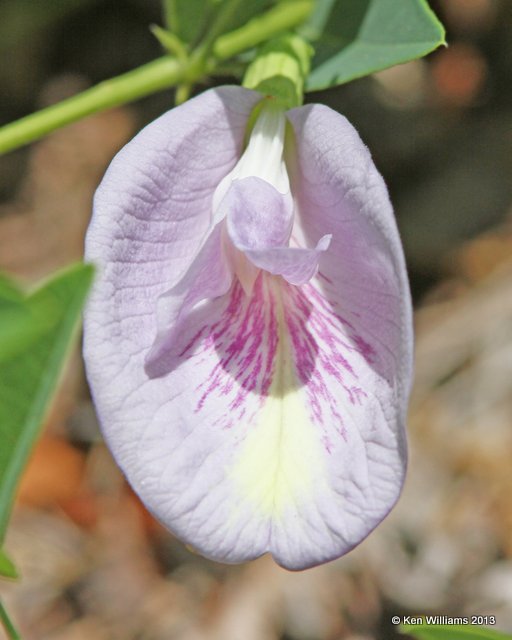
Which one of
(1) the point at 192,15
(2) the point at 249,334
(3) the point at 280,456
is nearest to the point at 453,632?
(3) the point at 280,456

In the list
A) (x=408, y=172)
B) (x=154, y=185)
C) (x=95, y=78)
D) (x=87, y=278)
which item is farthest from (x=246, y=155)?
(x=95, y=78)

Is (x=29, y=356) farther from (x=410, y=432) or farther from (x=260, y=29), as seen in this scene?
(x=410, y=432)

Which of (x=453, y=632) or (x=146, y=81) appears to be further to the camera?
(x=146, y=81)

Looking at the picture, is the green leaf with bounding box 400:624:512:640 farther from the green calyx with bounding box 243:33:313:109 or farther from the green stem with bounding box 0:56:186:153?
the green stem with bounding box 0:56:186:153

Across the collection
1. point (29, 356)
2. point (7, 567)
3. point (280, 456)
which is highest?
point (29, 356)

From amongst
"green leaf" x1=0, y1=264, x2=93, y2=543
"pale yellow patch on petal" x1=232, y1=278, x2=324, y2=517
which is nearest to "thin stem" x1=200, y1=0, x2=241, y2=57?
"pale yellow patch on petal" x1=232, y1=278, x2=324, y2=517

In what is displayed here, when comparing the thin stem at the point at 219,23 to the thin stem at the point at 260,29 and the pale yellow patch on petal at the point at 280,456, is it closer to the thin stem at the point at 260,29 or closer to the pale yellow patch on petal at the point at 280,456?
the thin stem at the point at 260,29
